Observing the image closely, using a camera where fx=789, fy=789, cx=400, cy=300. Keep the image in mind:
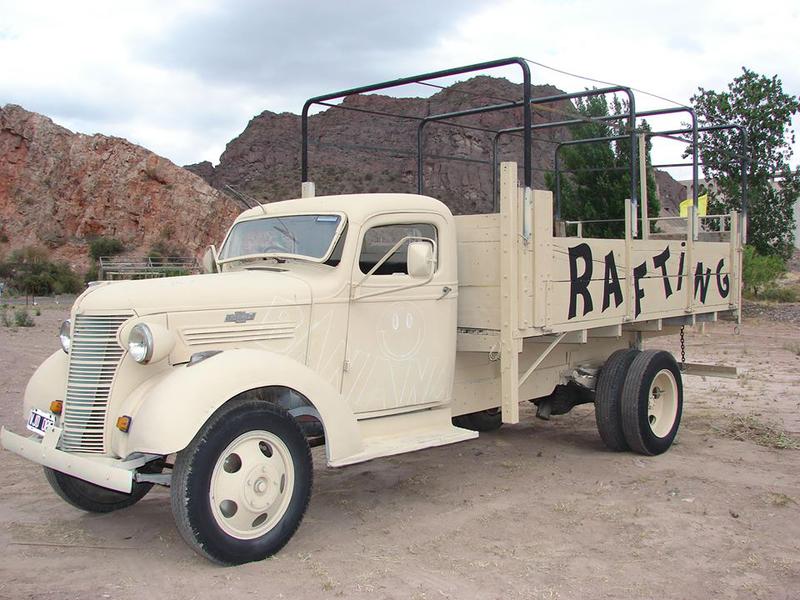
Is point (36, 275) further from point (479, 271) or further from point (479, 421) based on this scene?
point (479, 271)

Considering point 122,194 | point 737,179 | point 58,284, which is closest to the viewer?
point 737,179

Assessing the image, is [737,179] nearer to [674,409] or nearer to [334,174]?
[674,409]

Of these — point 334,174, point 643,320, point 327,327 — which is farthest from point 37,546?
point 334,174

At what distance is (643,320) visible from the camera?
266 inches

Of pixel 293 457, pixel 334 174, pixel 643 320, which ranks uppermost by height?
pixel 334 174

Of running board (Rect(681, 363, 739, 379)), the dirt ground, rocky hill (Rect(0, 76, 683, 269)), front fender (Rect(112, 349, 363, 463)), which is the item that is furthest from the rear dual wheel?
rocky hill (Rect(0, 76, 683, 269))

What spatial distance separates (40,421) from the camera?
14.8ft

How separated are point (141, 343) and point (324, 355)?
1.15 metres

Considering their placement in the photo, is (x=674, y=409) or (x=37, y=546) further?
(x=674, y=409)

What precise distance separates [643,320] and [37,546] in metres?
4.88

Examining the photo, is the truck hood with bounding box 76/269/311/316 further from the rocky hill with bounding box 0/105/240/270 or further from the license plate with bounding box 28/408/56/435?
the rocky hill with bounding box 0/105/240/270

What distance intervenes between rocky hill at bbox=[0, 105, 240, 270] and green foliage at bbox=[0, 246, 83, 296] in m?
3.70

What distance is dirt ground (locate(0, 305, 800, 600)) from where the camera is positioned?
391 cm

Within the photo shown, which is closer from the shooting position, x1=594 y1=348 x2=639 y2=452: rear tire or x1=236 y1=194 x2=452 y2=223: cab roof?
x1=236 y1=194 x2=452 y2=223: cab roof
